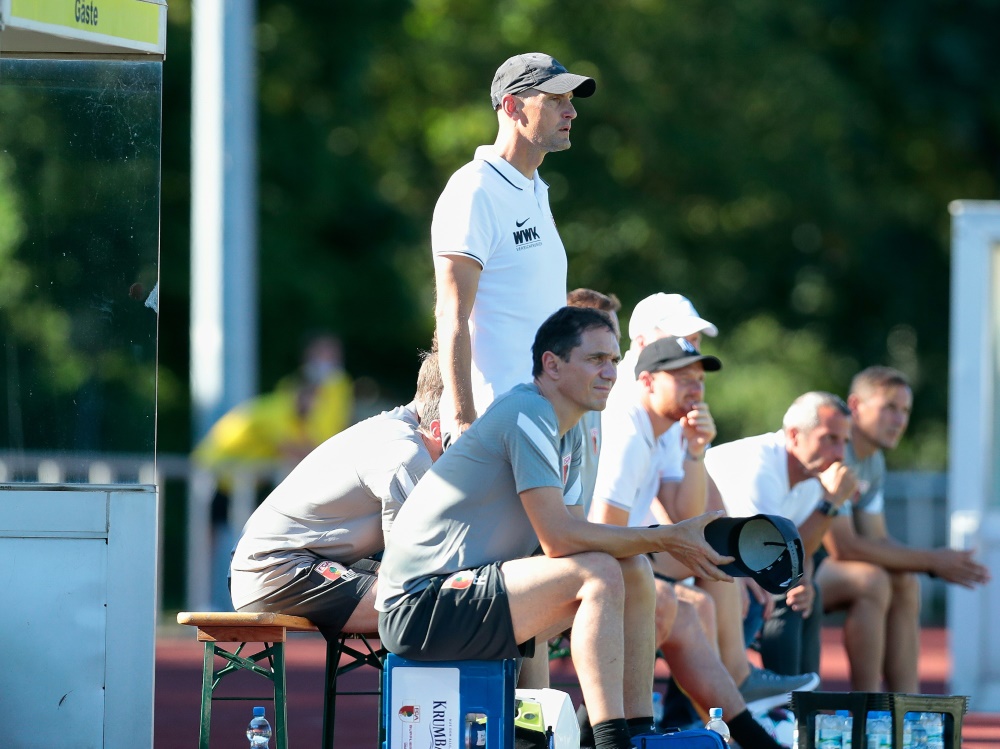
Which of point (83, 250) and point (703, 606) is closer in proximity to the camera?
point (83, 250)

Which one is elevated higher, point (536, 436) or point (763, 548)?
point (536, 436)

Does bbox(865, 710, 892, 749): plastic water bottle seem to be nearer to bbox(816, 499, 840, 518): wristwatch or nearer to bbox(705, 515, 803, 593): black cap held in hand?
bbox(705, 515, 803, 593): black cap held in hand

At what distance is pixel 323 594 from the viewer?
516 centimetres

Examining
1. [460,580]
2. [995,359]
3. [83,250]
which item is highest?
[83,250]

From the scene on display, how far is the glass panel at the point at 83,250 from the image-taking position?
5223 millimetres

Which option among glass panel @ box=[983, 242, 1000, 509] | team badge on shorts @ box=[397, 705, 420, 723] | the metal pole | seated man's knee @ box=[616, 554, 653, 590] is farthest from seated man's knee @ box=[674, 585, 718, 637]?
the metal pole

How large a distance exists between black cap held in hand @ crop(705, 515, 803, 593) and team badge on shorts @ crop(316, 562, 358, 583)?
3.63 ft

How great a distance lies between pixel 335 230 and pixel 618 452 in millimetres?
14015

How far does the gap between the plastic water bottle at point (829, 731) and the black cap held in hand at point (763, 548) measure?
1.21 feet

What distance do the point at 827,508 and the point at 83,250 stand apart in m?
3.01

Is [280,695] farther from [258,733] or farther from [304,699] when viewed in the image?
[304,699]

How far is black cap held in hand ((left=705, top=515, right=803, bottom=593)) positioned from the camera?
4828mm

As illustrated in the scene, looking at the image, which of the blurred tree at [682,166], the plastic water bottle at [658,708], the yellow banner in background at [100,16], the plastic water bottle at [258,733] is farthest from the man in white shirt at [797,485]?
the blurred tree at [682,166]

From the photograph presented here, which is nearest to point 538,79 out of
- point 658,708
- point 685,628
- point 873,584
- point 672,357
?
point 672,357
